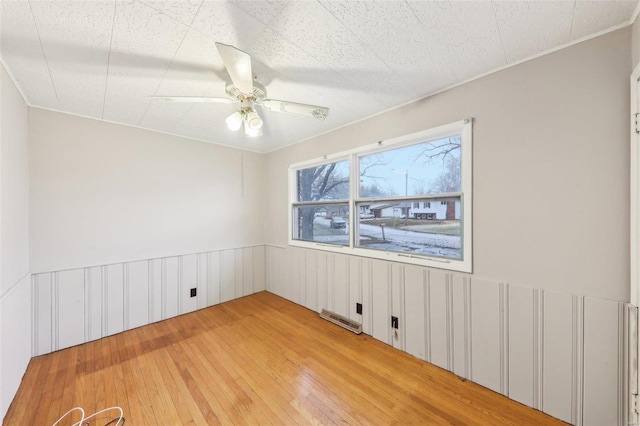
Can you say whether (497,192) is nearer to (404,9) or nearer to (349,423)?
(404,9)

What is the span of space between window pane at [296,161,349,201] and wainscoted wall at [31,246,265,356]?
4.48 ft

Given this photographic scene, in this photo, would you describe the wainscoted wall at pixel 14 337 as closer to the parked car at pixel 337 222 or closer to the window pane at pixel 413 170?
the parked car at pixel 337 222

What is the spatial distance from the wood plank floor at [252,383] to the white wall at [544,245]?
25 centimetres

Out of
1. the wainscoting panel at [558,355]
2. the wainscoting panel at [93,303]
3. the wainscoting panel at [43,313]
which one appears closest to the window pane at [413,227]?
the wainscoting panel at [558,355]

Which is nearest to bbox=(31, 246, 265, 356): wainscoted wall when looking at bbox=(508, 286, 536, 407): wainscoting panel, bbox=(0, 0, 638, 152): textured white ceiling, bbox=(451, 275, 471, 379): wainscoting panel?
bbox=(0, 0, 638, 152): textured white ceiling

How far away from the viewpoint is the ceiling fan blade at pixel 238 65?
1.20 meters

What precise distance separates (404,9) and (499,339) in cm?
222

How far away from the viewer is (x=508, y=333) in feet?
5.68

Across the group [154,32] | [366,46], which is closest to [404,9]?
[366,46]

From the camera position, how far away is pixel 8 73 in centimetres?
171

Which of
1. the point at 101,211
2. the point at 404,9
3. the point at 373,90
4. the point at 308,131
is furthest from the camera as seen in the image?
the point at 308,131

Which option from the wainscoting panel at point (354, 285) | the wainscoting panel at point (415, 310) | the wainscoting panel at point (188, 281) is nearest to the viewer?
the wainscoting panel at point (415, 310)

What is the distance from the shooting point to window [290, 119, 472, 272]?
2.03 m

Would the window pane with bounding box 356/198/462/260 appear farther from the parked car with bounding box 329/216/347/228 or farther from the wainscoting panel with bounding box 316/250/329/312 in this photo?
the wainscoting panel with bounding box 316/250/329/312
